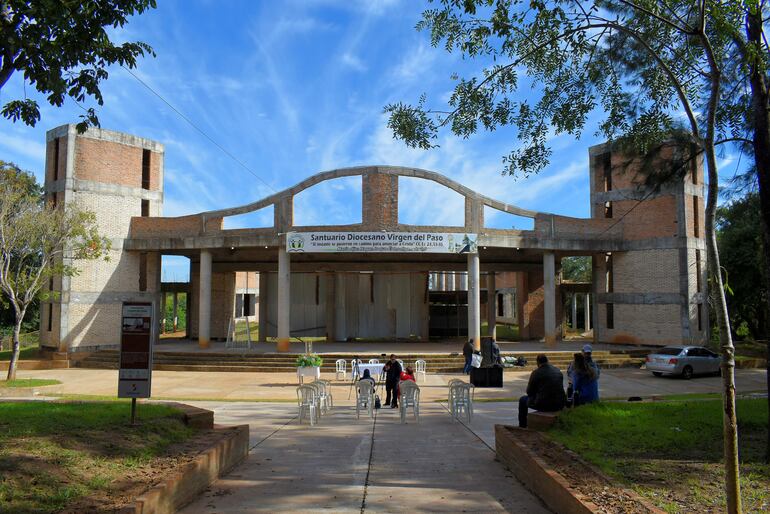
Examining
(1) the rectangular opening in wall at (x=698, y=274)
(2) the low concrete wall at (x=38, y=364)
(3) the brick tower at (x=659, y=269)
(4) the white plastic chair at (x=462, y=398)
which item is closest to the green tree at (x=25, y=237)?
(2) the low concrete wall at (x=38, y=364)

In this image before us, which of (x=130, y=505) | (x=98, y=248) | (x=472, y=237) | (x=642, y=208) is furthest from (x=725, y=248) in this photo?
(x=130, y=505)

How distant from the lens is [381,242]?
73.4 ft

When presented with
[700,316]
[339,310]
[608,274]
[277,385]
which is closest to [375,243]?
[277,385]

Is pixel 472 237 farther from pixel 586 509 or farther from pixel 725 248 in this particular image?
pixel 586 509

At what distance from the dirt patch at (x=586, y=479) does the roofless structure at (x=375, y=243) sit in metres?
15.9

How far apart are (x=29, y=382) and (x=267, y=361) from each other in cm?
768

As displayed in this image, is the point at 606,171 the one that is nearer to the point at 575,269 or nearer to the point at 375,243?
the point at 375,243

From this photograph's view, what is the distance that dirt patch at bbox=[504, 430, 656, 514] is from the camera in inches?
177

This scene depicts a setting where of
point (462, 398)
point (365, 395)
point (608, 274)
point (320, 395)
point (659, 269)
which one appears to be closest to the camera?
point (462, 398)

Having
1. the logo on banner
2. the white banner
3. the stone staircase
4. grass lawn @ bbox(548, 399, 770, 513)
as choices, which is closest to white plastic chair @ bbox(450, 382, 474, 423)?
grass lawn @ bbox(548, 399, 770, 513)

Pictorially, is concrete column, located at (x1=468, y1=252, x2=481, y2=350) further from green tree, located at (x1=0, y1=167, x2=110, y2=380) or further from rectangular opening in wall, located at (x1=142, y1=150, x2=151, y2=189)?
rectangular opening in wall, located at (x1=142, y1=150, x2=151, y2=189)

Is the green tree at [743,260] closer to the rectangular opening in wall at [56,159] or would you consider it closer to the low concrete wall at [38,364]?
the low concrete wall at [38,364]

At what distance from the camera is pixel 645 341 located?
995 inches

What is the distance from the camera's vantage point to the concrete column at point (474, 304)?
2258cm
